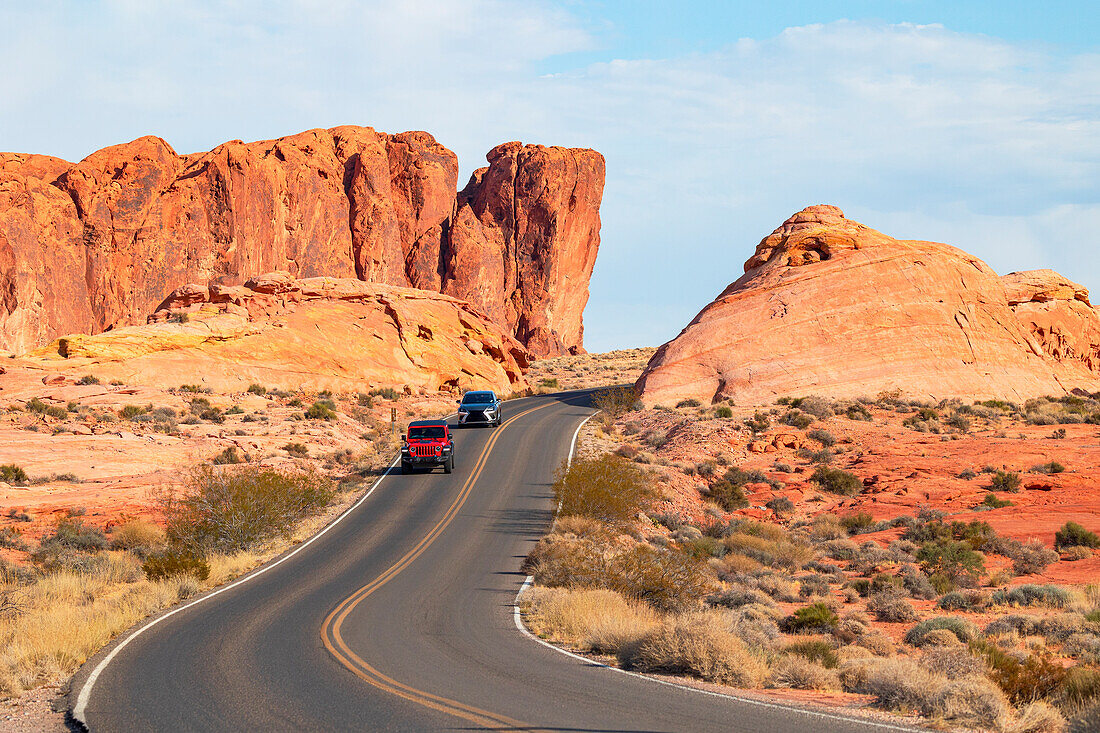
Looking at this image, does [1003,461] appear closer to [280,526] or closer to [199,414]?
[280,526]

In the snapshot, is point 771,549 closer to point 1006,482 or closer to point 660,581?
point 660,581

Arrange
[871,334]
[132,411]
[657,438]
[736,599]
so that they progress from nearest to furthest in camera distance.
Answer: [736,599] → [132,411] → [657,438] → [871,334]

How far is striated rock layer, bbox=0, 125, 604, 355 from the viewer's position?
74.9 metres

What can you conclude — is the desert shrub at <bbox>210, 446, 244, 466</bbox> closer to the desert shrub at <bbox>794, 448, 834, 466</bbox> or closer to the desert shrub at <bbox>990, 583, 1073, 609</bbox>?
the desert shrub at <bbox>794, 448, 834, 466</bbox>

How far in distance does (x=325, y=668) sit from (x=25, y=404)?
34860 millimetres

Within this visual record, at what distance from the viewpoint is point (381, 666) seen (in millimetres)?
12703

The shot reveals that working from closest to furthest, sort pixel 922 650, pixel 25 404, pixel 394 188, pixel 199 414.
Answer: pixel 922 650
pixel 25 404
pixel 199 414
pixel 394 188

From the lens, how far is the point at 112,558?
2253 centimetres

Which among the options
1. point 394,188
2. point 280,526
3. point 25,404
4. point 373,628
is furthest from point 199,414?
point 394,188

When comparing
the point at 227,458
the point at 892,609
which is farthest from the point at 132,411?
the point at 892,609

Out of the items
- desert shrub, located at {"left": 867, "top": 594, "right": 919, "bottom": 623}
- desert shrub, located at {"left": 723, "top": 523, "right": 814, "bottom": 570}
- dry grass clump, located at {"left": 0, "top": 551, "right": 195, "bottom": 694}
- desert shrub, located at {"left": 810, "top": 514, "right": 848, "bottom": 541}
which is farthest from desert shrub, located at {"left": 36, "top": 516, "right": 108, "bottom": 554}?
desert shrub, located at {"left": 810, "top": 514, "right": 848, "bottom": 541}

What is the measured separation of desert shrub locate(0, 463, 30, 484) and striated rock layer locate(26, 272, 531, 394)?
18.1 metres

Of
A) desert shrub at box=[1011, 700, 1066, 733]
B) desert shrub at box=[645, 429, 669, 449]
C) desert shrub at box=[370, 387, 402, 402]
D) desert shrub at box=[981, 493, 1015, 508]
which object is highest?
desert shrub at box=[370, 387, 402, 402]

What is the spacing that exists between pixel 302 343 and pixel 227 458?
79.4 feet
